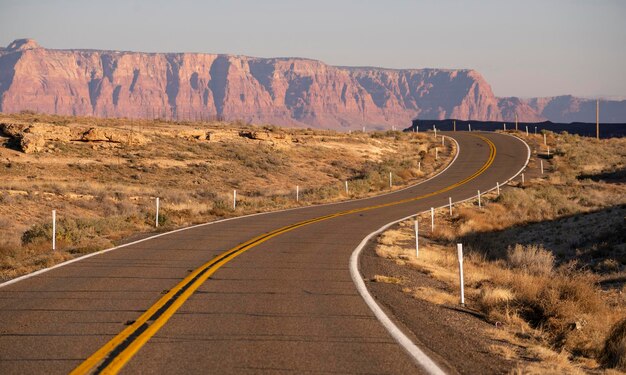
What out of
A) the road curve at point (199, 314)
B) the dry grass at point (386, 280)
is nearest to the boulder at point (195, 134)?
the road curve at point (199, 314)

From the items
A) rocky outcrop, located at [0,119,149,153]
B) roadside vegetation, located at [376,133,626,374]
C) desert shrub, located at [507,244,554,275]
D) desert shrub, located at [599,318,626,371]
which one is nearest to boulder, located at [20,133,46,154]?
rocky outcrop, located at [0,119,149,153]

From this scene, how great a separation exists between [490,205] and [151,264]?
25570 mm

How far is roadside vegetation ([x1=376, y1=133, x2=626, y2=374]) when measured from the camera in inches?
386

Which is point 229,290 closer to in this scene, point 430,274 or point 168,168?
point 430,274

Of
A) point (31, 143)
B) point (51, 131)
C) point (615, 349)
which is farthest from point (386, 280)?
point (51, 131)

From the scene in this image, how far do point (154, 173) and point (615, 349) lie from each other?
42986mm

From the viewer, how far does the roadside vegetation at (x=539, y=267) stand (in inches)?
386

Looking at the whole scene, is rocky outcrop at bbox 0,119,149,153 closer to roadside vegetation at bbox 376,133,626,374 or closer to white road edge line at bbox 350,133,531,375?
roadside vegetation at bbox 376,133,626,374

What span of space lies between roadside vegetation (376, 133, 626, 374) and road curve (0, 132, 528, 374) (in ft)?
5.63

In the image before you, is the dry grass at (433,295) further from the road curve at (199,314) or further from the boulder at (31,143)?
the boulder at (31,143)

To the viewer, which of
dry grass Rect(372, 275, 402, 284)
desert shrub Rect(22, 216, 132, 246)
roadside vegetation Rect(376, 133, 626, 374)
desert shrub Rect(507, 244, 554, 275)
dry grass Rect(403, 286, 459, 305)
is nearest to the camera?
roadside vegetation Rect(376, 133, 626, 374)

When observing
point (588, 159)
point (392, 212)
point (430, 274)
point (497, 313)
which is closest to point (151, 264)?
point (430, 274)

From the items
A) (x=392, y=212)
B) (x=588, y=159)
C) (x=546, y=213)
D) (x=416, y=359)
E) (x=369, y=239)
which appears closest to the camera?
(x=416, y=359)

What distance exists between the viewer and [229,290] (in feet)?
39.6
